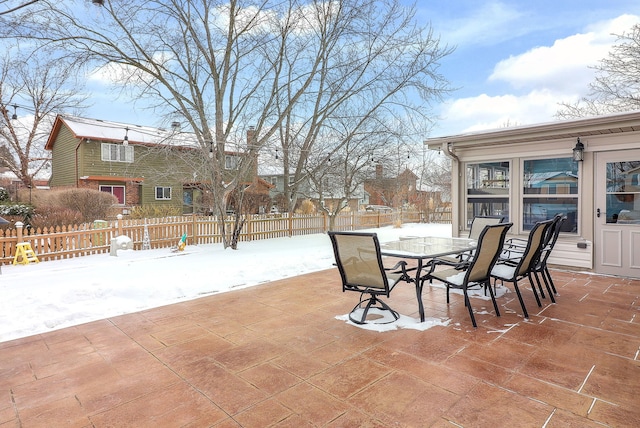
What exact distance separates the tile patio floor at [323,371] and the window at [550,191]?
241 cm

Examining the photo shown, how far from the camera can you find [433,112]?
11422 mm

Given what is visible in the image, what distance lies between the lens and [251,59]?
10.1 metres

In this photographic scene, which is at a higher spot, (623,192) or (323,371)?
(623,192)

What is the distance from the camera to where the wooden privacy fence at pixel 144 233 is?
6.94 meters

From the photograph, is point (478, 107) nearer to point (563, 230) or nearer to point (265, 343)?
point (563, 230)

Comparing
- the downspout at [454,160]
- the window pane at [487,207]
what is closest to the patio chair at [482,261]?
the window pane at [487,207]

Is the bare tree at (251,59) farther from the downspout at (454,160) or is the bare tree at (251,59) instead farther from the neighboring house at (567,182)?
the neighboring house at (567,182)

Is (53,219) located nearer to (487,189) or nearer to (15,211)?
(15,211)

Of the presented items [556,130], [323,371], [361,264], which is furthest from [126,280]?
[556,130]

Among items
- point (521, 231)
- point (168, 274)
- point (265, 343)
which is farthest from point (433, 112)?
point (265, 343)

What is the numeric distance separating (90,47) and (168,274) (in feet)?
23.3

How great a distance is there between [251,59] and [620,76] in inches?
471

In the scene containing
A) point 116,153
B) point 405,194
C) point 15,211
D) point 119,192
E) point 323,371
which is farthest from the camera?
point 405,194

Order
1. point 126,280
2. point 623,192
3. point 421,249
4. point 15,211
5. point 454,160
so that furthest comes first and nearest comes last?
point 15,211, point 454,160, point 623,192, point 126,280, point 421,249
